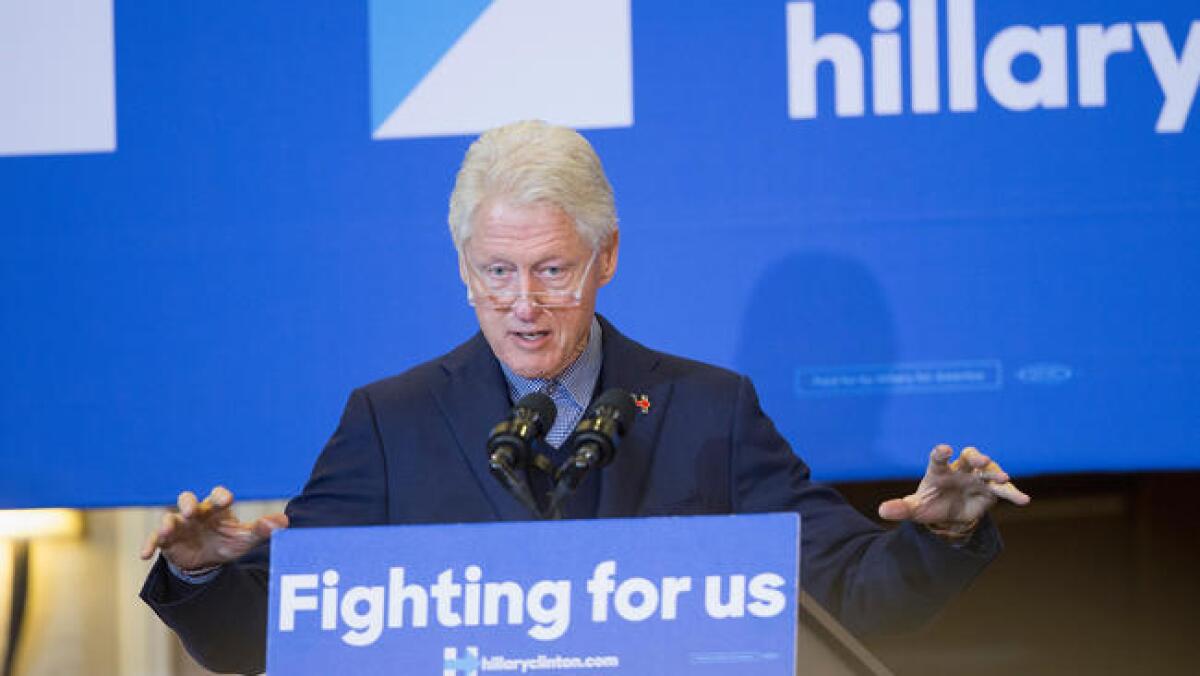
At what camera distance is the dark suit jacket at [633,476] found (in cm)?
195

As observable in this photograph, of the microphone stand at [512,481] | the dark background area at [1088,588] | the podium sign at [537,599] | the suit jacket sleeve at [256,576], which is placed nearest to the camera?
the podium sign at [537,599]

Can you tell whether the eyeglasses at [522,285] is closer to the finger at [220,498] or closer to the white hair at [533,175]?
the white hair at [533,175]

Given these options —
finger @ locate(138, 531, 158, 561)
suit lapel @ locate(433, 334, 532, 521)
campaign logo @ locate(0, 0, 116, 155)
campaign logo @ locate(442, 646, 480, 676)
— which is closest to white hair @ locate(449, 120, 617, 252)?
suit lapel @ locate(433, 334, 532, 521)

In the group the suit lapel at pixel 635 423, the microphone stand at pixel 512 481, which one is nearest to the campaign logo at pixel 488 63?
the suit lapel at pixel 635 423

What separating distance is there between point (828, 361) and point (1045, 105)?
2.46 feet

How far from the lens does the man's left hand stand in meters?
1.72

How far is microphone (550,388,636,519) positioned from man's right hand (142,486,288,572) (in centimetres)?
42

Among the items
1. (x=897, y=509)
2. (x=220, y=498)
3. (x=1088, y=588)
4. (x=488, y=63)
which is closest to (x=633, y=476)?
(x=897, y=509)

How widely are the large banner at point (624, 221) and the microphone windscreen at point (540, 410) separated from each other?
5.33 feet

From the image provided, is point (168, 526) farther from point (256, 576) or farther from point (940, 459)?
point (940, 459)

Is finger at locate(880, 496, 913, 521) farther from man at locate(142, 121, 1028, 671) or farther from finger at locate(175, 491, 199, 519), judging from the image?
finger at locate(175, 491, 199, 519)

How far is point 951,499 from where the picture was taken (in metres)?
1.80

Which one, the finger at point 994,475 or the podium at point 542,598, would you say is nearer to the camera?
the podium at point 542,598

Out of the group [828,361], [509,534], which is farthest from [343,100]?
[509,534]
